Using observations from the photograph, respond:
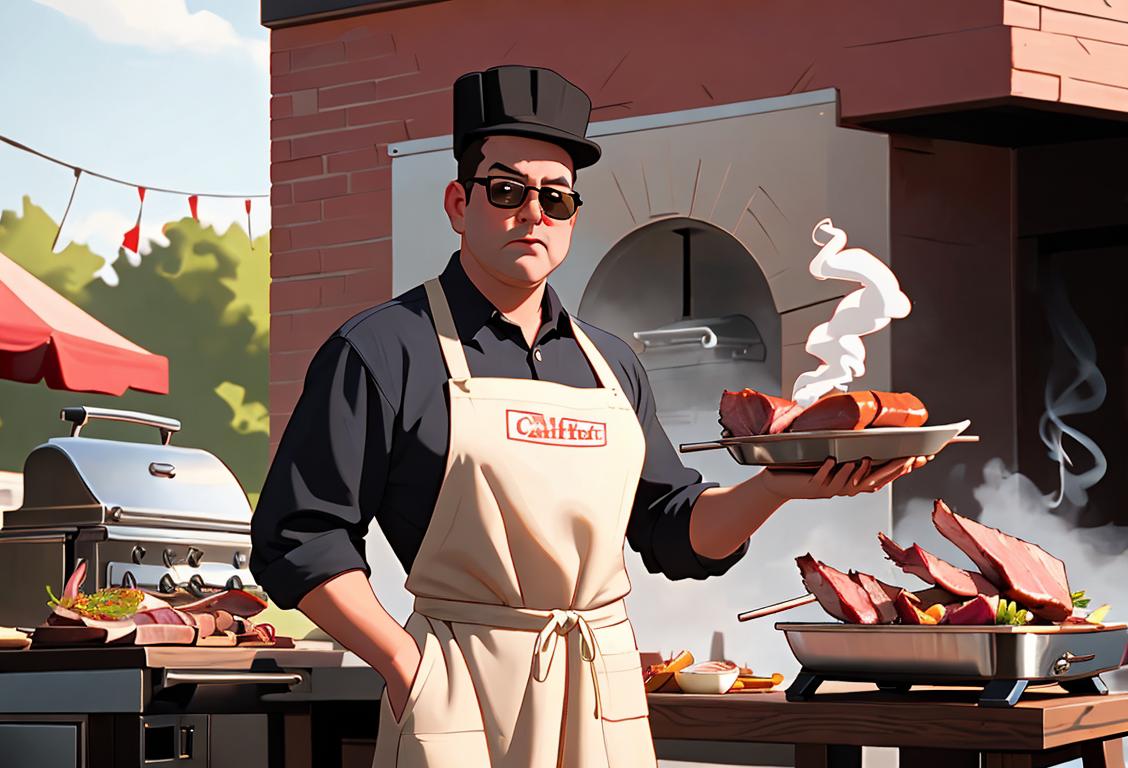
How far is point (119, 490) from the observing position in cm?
494

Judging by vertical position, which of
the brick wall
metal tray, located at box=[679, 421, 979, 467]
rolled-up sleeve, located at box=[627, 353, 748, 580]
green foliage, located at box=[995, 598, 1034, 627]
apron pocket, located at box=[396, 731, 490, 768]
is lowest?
apron pocket, located at box=[396, 731, 490, 768]

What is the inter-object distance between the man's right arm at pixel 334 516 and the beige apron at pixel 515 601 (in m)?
0.08

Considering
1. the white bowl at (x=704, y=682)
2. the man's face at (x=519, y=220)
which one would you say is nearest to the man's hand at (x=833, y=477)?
the man's face at (x=519, y=220)

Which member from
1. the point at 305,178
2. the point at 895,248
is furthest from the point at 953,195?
the point at 305,178

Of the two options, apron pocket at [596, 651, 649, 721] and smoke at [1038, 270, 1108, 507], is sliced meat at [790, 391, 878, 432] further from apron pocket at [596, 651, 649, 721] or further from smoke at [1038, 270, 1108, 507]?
smoke at [1038, 270, 1108, 507]

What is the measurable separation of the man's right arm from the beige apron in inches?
3.0

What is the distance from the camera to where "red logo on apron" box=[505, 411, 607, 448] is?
7.82ft

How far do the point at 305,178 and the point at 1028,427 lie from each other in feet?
9.65

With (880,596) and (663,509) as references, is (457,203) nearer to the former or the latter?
(663,509)

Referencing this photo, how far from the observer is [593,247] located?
567 centimetres

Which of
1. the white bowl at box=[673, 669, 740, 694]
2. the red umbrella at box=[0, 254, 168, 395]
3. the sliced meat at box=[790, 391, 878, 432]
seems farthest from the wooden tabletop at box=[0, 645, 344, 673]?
the red umbrella at box=[0, 254, 168, 395]

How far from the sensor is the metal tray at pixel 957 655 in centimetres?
300

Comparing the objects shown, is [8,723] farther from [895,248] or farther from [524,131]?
[895,248]

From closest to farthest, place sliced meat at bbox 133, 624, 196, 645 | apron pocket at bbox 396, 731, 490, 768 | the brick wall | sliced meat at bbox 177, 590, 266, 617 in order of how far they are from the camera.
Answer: apron pocket at bbox 396, 731, 490, 768 < sliced meat at bbox 133, 624, 196, 645 < sliced meat at bbox 177, 590, 266, 617 < the brick wall
